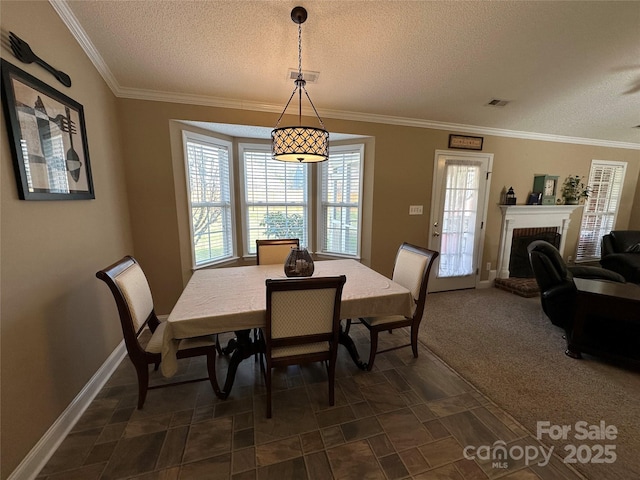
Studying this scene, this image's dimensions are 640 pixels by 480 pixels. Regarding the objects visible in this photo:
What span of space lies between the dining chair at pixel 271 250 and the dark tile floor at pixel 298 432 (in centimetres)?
103

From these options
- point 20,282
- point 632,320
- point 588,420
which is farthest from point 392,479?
point 632,320

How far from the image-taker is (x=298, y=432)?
154 centimetres

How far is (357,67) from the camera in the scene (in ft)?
7.63

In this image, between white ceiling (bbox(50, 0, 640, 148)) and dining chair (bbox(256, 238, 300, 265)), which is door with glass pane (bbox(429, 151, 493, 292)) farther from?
dining chair (bbox(256, 238, 300, 265))

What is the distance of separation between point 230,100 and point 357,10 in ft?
5.11

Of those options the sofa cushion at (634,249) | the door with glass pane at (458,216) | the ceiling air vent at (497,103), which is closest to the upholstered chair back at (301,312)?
the door with glass pane at (458,216)

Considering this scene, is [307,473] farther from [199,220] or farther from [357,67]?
[357,67]

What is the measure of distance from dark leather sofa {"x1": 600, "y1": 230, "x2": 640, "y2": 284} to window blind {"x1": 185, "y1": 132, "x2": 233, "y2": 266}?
552 centimetres

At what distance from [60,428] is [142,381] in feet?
1.36

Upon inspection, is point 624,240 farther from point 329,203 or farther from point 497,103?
point 329,203

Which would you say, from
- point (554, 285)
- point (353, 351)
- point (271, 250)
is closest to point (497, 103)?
point (554, 285)

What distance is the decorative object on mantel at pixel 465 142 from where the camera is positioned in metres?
3.52

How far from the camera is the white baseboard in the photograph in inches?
48.4

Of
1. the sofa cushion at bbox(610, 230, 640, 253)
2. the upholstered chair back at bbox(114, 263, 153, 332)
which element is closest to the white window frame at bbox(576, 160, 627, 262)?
the sofa cushion at bbox(610, 230, 640, 253)
